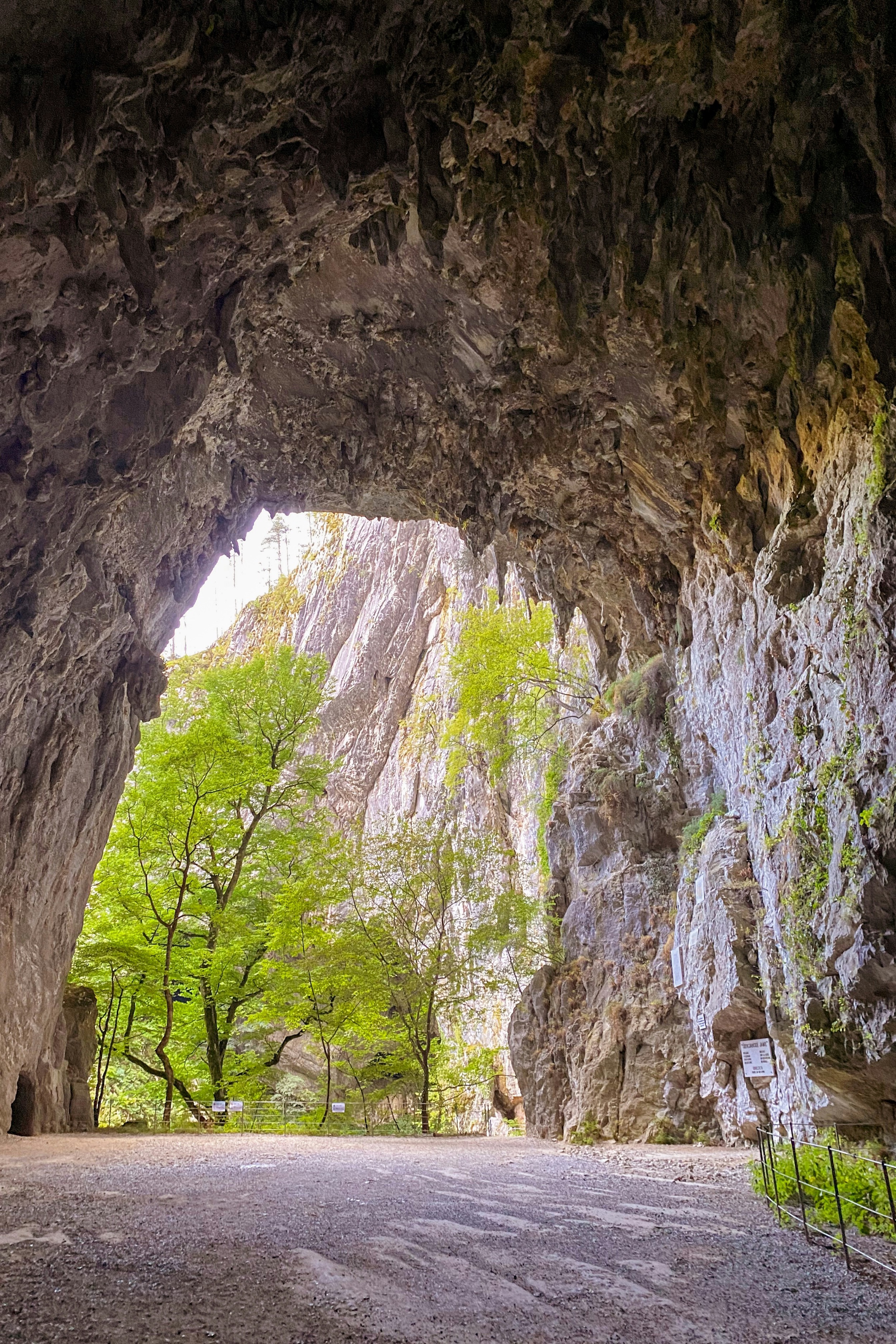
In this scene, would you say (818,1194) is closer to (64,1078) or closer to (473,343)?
(473,343)

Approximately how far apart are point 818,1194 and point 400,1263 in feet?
12.5

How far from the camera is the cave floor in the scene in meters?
3.93

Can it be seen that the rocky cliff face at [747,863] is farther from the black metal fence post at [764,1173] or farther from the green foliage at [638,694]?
the black metal fence post at [764,1173]

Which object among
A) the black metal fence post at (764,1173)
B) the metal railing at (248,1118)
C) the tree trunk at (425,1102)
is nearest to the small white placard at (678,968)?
the black metal fence post at (764,1173)

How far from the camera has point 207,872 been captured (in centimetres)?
2027

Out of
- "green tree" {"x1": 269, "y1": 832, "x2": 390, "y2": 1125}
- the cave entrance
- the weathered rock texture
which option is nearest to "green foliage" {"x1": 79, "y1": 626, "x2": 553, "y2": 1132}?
"green tree" {"x1": 269, "y1": 832, "x2": 390, "y2": 1125}

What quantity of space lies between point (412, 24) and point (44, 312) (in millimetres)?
4021

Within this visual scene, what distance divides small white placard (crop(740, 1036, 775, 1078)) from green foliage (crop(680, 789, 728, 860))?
12.0 ft

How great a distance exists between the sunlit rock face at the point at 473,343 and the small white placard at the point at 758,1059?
5.81 feet

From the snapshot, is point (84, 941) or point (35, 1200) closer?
point (35, 1200)

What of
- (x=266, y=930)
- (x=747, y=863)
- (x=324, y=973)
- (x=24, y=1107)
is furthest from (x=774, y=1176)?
(x=266, y=930)

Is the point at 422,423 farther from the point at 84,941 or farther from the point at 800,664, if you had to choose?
the point at 84,941

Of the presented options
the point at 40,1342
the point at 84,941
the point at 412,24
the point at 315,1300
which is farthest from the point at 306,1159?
the point at 412,24

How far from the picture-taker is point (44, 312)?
7.68 meters
